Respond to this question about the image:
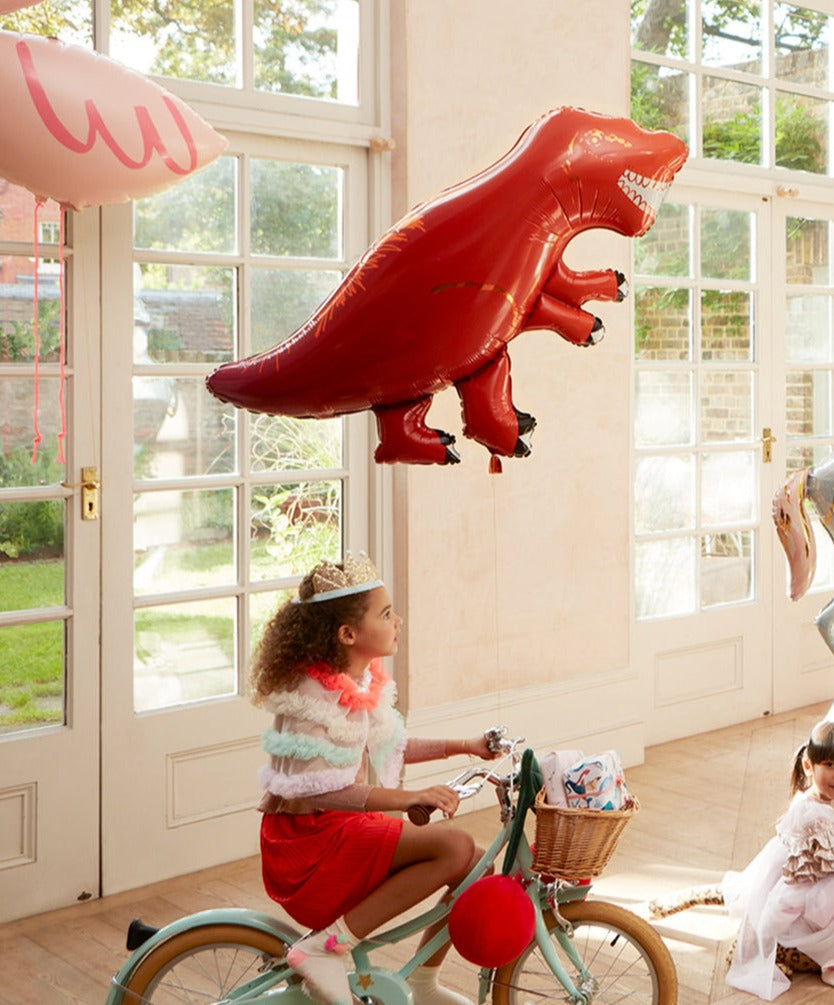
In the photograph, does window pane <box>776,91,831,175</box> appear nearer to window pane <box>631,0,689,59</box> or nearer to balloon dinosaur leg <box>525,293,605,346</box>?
window pane <box>631,0,689,59</box>

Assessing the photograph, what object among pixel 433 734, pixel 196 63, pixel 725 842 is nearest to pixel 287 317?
pixel 196 63

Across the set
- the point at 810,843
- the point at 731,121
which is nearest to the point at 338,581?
the point at 810,843

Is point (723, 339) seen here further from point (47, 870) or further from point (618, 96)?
point (47, 870)

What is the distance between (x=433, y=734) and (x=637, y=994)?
148cm

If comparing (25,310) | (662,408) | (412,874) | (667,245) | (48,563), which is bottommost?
(412,874)

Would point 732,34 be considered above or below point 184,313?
above

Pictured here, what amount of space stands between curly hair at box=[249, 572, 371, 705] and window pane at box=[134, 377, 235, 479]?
1250 millimetres

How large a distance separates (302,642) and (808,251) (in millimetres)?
3711

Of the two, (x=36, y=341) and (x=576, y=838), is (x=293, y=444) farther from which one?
(x=576, y=838)

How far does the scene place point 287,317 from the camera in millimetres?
3812

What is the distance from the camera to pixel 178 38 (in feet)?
11.6

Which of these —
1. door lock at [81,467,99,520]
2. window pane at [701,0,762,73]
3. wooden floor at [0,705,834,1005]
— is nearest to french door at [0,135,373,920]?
door lock at [81,467,99,520]

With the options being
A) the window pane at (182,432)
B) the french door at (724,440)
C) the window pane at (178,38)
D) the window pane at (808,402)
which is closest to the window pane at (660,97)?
the french door at (724,440)

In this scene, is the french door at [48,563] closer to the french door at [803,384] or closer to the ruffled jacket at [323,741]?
the ruffled jacket at [323,741]
